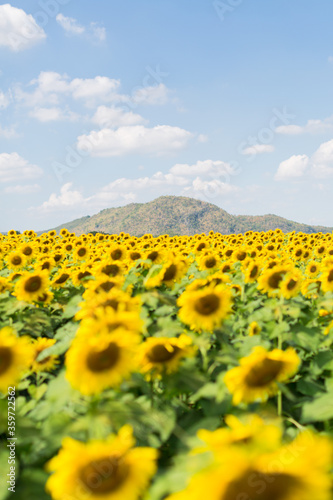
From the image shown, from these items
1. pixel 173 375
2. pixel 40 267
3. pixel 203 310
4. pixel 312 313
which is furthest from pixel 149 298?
pixel 40 267

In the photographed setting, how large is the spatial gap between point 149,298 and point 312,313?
228 cm

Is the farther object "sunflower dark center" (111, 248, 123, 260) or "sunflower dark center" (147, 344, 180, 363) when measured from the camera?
"sunflower dark center" (111, 248, 123, 260)

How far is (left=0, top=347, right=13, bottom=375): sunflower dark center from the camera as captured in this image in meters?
2.57

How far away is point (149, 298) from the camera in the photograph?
3447mm

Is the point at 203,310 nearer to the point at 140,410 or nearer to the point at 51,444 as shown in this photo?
the point at 140,410

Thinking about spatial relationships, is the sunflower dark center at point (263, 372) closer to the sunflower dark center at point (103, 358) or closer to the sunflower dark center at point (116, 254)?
the sunflower dark center at point (103, 358)

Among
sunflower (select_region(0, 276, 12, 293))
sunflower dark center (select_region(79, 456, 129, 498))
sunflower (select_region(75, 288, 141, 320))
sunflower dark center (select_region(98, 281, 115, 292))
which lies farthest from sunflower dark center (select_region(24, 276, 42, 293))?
sunflower dark center (select_region(79, 456, 129, 498))

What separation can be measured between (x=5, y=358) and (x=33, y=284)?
2803 millimetres

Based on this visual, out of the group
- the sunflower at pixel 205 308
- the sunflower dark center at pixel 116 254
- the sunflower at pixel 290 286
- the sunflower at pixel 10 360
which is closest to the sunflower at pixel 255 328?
the sunflower at pixel 290 286

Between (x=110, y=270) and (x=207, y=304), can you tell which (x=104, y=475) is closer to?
(x=207, y=304)

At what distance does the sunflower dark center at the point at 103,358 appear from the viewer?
7.09ft

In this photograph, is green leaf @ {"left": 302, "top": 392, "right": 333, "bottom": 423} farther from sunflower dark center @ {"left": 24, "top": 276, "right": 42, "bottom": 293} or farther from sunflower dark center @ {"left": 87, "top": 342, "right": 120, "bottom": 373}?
sunflower dark center @ {"left": 24, "top": 276, "right": 42, "bottom": 293}

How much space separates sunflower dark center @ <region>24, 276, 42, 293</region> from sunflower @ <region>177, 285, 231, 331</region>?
274cm

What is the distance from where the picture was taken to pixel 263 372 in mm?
2371
